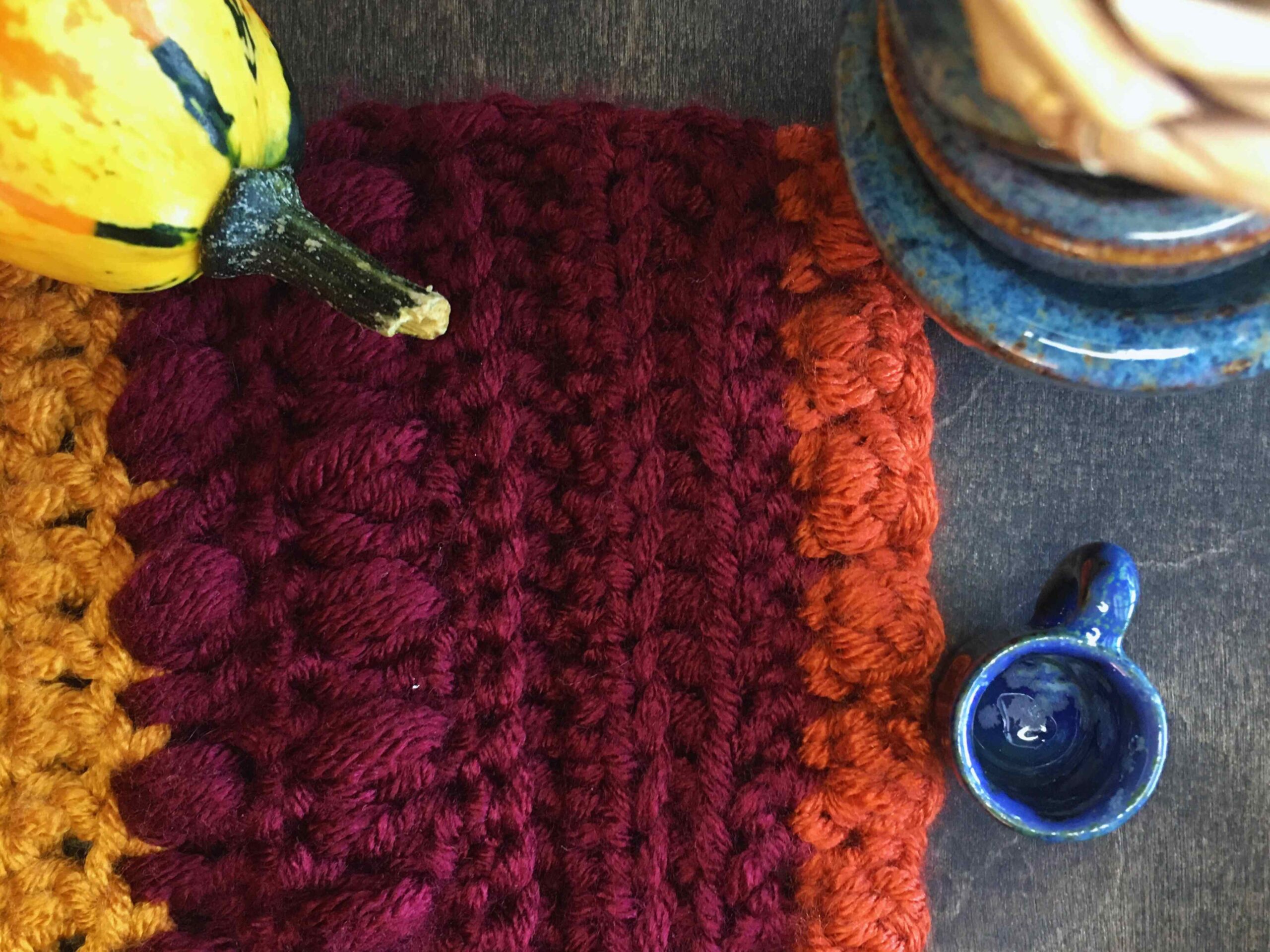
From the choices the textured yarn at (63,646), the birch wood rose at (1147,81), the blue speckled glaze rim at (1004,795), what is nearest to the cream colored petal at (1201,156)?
the birch wood rose at (1147,81)

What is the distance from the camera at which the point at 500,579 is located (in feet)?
1.85

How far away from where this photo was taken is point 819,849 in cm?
56

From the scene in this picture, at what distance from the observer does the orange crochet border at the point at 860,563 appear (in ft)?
1.80

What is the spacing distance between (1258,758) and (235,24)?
63cm

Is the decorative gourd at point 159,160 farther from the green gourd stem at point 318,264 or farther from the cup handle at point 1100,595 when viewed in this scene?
the cup handle at point 1100,595

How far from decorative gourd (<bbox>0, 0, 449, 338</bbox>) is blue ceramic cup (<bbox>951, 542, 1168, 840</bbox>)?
0.32m

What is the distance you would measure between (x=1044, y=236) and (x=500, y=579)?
0.32 meters

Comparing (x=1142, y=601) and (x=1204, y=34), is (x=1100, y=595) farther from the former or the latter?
(x=1204, y=34)

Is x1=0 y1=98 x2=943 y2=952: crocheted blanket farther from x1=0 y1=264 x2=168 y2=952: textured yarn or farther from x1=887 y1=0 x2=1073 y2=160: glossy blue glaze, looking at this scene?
x1=887 y1=0 x2=1073 y2=160: glossy blue glaze

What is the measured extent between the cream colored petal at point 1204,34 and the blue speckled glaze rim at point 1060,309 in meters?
0.12

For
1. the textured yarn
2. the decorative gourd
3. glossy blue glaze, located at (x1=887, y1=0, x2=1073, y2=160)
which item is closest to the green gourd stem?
the decorative gourd

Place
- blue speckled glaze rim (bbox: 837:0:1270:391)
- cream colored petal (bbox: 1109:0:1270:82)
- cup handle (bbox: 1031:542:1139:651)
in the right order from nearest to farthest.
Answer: cream colored petal (bbox: 1109:0:1270:82) → blue speckled glaze rim (bbox: 837:0:1270:391) → cup handle (bbox: 1031:542:1139:651)

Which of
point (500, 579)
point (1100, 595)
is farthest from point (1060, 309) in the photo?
point (500, 579)

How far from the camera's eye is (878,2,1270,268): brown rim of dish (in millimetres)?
358
